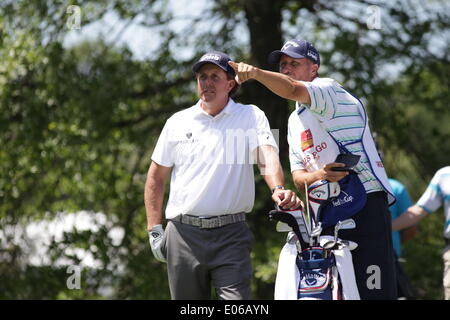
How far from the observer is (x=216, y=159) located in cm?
445

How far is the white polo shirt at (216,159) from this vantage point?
174 inches

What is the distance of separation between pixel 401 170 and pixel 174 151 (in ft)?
18.6

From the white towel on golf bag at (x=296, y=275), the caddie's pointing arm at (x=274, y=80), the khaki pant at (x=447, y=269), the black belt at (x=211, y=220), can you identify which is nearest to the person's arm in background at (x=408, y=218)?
the khaki pant at (x=447, y=269)

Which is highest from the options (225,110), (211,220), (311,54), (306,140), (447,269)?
(311,54)

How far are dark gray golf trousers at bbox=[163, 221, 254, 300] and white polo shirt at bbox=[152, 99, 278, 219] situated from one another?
120 mm

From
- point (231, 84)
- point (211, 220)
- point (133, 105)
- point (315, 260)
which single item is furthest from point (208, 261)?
point (133, 105)

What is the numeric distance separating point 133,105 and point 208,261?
5457 mm

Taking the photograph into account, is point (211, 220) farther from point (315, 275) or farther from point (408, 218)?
point (408, 218)

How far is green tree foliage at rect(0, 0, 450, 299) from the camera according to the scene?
8641mm

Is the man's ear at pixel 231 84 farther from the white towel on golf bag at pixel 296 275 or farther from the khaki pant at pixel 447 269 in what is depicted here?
the khaki pant at pixel 447 269

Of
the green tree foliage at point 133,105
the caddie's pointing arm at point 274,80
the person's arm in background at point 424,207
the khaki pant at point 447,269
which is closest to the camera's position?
the caddie's pointing arm at point 274,80
